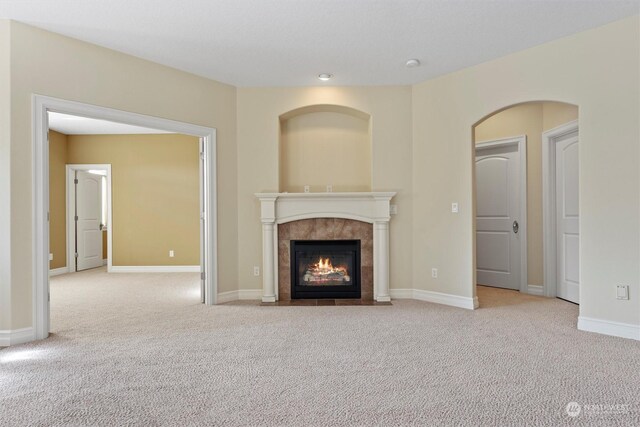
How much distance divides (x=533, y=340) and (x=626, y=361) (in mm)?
601

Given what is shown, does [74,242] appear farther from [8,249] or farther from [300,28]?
[300,28]

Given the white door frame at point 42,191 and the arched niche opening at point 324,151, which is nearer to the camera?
the white door frame at point 42,191

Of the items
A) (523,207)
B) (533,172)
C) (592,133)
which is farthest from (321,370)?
(533,172)

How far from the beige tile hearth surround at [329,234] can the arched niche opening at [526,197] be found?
4.31 ft

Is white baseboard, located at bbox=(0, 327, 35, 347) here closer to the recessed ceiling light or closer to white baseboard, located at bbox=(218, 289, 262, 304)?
white baseboard, located at bbox=(218, 289, 262, 304)

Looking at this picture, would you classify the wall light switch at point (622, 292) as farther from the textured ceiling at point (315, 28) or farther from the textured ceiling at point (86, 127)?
the textured ceiling at point (86, 127)

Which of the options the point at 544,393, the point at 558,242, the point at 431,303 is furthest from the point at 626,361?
the point at 558,242

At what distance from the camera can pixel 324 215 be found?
4.70 m

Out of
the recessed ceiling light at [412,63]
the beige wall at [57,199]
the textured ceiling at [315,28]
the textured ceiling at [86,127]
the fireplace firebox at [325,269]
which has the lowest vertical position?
the fireplace firebox at [325,269]

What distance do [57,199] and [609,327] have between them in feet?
27.1

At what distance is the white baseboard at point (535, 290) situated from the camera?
4.92 metres

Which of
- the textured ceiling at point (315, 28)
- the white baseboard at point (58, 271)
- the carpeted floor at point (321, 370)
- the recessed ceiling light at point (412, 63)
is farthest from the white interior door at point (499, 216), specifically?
the white baseboard at point (58, 271)

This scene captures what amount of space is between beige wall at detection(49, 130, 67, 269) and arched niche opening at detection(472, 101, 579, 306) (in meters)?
7.03

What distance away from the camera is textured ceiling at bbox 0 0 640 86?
117 inches
